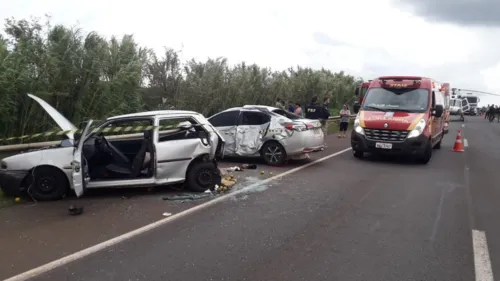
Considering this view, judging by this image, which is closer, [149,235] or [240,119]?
[149,235]

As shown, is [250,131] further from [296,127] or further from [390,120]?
[390,120]

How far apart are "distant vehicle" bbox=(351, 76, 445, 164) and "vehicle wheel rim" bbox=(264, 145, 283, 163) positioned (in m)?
2.64

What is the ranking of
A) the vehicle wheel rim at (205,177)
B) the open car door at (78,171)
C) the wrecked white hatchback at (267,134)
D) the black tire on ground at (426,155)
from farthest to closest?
the black tire on ground at (426,155) < the wrecked white hatchback at (267,134) < the vehicle wheel rim at (205,177) < the open car door at (78,171)

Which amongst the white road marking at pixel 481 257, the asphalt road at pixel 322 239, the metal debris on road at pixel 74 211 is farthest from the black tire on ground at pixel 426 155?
the metal debris on road at pixel 74 211

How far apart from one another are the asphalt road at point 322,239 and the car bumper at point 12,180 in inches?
118

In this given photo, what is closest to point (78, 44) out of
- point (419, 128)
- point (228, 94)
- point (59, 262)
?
point (228, 94)

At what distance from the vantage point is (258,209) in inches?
271

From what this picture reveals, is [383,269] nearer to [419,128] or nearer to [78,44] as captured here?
[419,128]

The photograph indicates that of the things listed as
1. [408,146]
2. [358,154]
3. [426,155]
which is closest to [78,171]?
[408,146]

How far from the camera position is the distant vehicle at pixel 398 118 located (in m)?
11.8

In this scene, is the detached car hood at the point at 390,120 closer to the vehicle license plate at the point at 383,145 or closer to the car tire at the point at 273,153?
the vehicle license plate at the point at 383,145

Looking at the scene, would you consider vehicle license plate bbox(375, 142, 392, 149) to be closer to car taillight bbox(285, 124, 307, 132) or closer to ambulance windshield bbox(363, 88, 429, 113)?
ambulance windshield bbox(363, 88, 429, 113)

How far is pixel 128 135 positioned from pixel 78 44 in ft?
15.8

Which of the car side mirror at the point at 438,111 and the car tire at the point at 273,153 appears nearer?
the car tire at the point at 273,153
